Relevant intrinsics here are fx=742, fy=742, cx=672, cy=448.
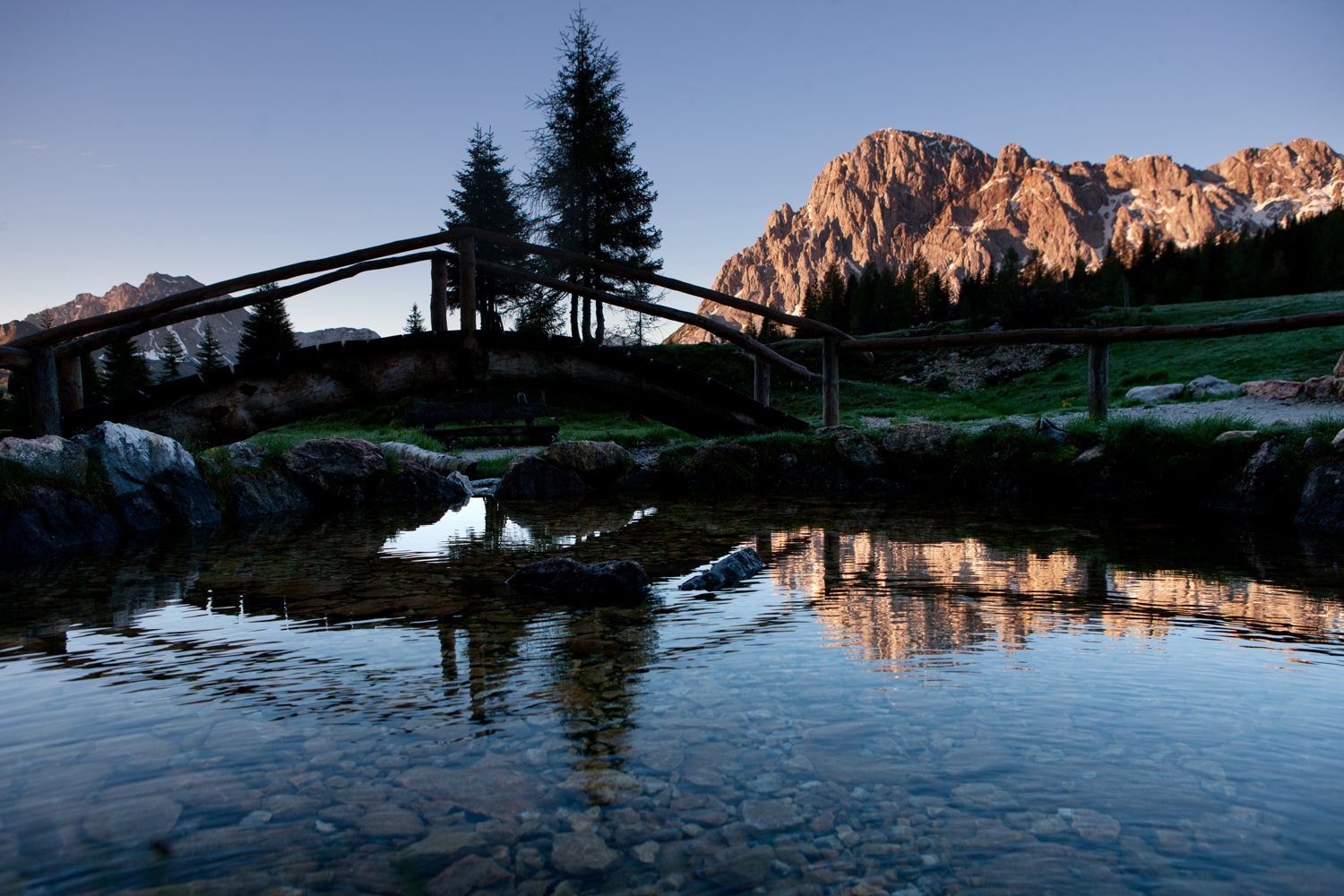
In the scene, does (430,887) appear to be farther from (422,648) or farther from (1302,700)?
(1302,700)

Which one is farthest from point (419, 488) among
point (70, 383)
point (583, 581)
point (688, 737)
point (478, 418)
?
point (688, 737)

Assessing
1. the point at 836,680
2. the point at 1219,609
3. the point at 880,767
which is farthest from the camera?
the point at 1219,609

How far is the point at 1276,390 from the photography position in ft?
35.6

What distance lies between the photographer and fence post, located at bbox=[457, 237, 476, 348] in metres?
9.17

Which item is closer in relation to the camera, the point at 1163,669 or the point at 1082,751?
the point at 1082,751

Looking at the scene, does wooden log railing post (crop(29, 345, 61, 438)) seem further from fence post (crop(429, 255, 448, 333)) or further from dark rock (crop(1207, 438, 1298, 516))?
dark rock (crop(1207, 438, 1298, 516))

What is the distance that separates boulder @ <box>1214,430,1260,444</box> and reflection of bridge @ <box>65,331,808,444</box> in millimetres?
4921

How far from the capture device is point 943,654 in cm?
302

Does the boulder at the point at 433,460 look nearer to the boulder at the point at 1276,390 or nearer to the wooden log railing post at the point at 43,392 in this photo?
the wooden log railing post at the point at 43,392

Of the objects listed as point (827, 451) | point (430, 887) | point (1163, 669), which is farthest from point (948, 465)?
point (430, 887)

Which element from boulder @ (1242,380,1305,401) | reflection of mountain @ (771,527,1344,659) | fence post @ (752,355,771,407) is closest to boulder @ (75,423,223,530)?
reflection of mountain @ (771,527,1344,659)

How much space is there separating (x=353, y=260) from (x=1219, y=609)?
8647 millimetres

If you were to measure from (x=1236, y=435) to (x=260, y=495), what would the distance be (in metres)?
10.5

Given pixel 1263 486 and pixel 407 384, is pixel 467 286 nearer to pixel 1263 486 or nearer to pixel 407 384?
pixel 407 384
